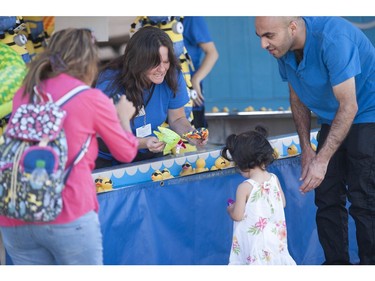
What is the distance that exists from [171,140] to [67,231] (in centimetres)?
119

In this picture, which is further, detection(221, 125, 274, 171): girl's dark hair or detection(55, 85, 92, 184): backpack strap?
detection(221, 125, 274, 171): girl's dark hair

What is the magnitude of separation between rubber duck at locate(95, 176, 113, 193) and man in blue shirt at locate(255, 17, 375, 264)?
922mm

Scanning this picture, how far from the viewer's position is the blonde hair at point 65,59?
268cm

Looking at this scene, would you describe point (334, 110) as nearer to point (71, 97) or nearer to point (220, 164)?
point (220, 164)

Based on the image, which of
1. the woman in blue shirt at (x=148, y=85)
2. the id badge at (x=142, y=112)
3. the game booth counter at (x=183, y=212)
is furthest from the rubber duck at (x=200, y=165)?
the id badge at (x=142, y=112)

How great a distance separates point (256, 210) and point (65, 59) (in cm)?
130

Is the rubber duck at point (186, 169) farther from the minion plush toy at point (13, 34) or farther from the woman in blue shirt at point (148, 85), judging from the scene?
the minion plush toy at point (13, 34)

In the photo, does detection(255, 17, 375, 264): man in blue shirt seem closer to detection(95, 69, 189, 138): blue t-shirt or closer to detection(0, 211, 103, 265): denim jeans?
detection(95, 69, 189, 138): blue t-shirt

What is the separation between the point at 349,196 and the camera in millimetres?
3779

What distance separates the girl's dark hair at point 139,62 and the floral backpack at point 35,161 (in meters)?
1.09

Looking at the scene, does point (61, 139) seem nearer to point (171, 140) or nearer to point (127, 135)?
point (127, 135)

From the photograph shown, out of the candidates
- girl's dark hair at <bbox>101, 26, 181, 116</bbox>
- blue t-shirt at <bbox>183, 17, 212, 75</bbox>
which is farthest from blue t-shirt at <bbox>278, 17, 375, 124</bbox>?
blue t-shirt at <bbox>183, 17, 212, 75</bbox>

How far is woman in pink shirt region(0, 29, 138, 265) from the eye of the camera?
2658 millimetres

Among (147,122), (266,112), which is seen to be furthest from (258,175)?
(266,112)
